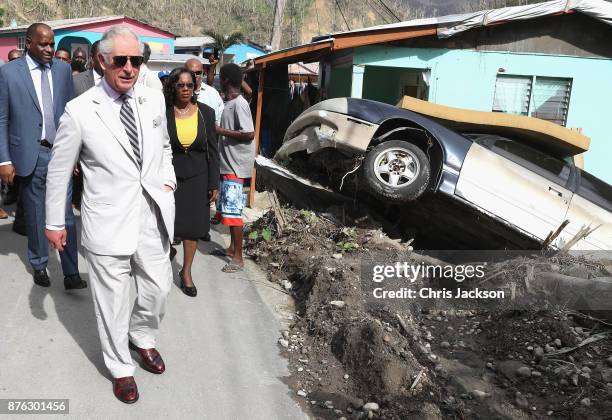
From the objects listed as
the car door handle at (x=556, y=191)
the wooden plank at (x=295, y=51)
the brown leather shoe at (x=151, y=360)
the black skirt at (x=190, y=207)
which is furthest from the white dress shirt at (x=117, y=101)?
the wooden plank at (x=295, y=51)

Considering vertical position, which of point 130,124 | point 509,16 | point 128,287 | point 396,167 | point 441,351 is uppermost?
point 509,16

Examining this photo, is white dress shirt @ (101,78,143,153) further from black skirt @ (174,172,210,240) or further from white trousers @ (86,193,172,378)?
black skirt @ (174,172,210,240)

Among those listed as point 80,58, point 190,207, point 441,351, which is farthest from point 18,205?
point 441,351

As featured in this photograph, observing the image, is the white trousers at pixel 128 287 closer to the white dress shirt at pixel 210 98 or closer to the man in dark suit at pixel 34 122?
the man in dark suit at pixel 34 122

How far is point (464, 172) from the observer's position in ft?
20.4

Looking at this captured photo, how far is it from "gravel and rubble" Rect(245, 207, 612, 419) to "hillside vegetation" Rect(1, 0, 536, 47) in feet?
116

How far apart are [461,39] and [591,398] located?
8.71 metres

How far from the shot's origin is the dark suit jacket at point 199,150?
4926mm

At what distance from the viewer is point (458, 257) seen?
22.1 feet

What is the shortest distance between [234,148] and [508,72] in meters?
7.28

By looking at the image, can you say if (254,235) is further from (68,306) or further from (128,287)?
(128,287)

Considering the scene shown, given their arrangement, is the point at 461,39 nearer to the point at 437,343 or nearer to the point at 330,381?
the point at 437,343

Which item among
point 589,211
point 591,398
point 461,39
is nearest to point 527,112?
point 461,39

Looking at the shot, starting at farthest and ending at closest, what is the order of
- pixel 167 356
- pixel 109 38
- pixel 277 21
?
1. pixel 277 21
2. pixel 167 356
3. pixel 109 38
